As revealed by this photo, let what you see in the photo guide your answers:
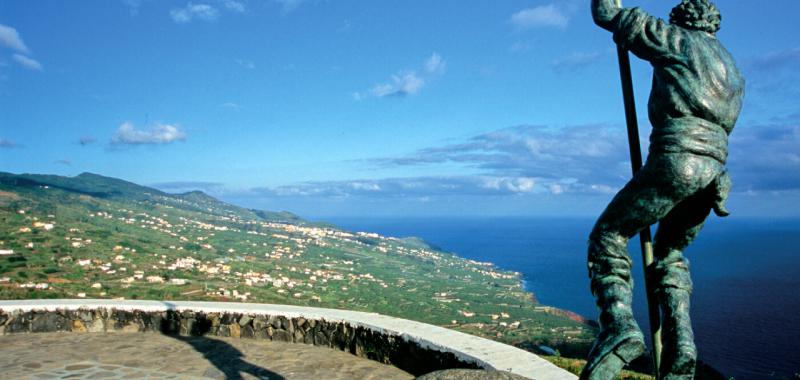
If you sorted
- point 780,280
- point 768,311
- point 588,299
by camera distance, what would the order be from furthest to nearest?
point 588,299
point 780,280
point 768,311

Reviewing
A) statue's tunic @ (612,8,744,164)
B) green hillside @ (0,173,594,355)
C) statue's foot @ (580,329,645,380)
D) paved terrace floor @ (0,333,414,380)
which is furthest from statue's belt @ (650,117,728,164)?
green hillside @ (0,173,594,355)

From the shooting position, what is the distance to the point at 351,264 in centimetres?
1761

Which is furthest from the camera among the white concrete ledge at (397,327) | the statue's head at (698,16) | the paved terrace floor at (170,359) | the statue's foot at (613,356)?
the paved terrace floor at (170,359)

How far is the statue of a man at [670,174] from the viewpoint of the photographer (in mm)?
3205

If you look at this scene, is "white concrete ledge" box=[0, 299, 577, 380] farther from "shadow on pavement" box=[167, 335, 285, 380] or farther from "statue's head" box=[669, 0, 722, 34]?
"statue's head" box=[669, 0, 722, 34]

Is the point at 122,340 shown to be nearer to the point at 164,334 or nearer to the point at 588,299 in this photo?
the point at 164,334

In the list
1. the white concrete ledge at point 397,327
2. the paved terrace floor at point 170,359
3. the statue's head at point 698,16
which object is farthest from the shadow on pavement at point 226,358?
the statue's head at point 698,16

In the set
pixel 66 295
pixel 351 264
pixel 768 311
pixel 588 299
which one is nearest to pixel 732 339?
pixel 768 311

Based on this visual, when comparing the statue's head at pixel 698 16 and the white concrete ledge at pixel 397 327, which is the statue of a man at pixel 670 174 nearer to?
the statue's head at pixel 698 16

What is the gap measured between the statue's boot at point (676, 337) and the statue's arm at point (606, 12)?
68.0 inches

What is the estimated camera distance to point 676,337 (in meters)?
3.30

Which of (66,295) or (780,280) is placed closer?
(66,295)

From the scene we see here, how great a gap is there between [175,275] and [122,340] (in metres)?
4.71

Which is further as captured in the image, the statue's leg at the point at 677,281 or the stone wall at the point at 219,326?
the stone wall at the point at 219,326
